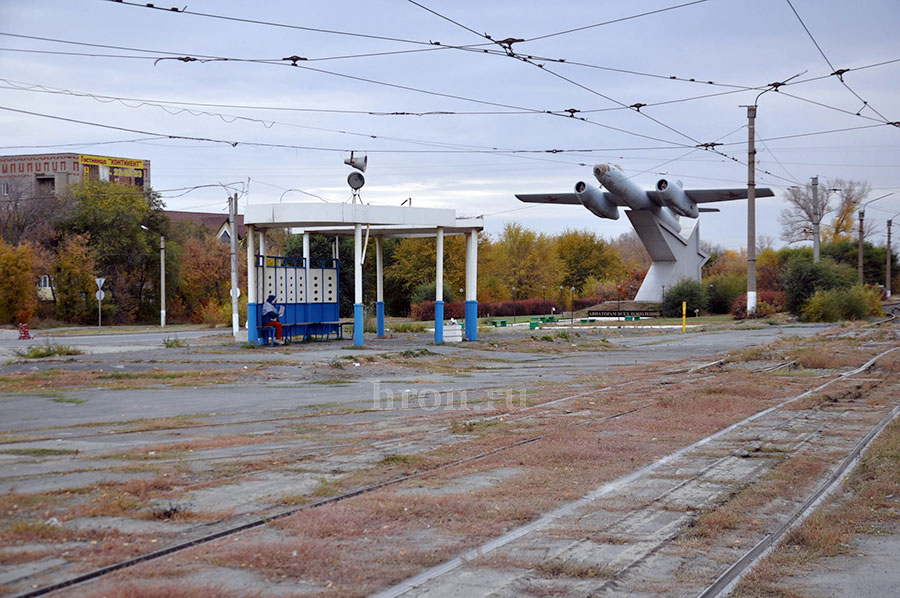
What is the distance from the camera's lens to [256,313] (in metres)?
28.4

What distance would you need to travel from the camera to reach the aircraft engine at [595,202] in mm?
54344

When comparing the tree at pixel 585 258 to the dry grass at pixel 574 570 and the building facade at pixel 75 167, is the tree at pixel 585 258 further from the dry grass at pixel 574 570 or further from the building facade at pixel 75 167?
the dry grass at pixel 574 570

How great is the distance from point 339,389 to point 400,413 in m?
4.07

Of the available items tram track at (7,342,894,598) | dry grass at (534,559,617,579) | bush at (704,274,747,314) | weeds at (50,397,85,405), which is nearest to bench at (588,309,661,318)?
bush at (704,274,747,314)

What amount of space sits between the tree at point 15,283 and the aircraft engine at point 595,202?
3402 cm

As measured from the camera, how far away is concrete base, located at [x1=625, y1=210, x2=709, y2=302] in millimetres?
62062

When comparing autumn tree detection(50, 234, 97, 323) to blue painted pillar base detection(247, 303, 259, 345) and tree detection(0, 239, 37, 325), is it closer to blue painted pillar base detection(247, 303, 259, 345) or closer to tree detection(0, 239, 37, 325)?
tree detection(0, 239, 37, 325)

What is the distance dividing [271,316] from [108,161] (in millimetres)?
86728

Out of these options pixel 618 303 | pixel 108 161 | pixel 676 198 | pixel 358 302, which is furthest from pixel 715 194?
pixel 108 161

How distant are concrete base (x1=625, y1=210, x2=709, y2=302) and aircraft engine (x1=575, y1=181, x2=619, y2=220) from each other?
14.0 feet

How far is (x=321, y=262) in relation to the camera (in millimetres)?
31703

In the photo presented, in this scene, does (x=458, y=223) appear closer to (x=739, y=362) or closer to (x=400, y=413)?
(x=739, y=362)

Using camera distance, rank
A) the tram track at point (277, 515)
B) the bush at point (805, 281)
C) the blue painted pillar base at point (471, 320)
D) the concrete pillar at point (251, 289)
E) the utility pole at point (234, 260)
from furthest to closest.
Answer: the bush at point (805, 281), the utility pole at point (234, 260), the blue painted pillar base at point (471, 320), the concrete pillar at point (251, 289), the tram track at point (277, 515)

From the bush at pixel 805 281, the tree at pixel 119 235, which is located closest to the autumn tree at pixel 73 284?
the tree at pixel 119 235
